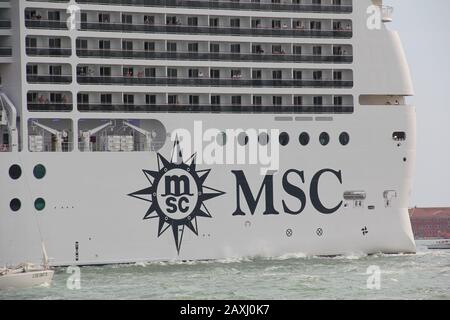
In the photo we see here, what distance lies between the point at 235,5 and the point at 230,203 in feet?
23.4

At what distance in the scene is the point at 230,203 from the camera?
3644 centimetres

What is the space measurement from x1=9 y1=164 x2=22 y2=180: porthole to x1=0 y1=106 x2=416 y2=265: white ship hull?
13 centimetres

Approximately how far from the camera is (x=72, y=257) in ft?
113

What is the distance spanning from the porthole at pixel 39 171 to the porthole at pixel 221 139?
238 inches

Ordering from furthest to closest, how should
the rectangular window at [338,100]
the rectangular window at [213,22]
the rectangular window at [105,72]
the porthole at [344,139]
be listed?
the rectangular window at [338,100] < the porthole at [344,139] < the rectangular window at [213,22] < the rectangular window at [105,72]

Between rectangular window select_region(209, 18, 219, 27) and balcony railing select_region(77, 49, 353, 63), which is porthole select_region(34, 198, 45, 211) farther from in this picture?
rectangular window select_region(209, 18, 219, 27)

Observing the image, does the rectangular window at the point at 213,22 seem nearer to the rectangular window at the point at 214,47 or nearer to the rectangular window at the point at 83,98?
the rectangular window at the point at 214,47

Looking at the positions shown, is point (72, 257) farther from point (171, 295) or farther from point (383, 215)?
point (383, 215)

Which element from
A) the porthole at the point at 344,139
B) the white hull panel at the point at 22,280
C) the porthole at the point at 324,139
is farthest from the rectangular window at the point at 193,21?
the white hull panel at the point at 22,280

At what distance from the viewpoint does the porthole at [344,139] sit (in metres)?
38.2

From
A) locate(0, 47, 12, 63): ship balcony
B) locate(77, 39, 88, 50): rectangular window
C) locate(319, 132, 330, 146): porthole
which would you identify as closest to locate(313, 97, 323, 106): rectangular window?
locate(319, 132, 330, 146): porthole

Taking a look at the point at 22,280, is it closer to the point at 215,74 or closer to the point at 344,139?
the point at 215,74

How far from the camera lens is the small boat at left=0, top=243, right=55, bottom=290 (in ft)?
100
